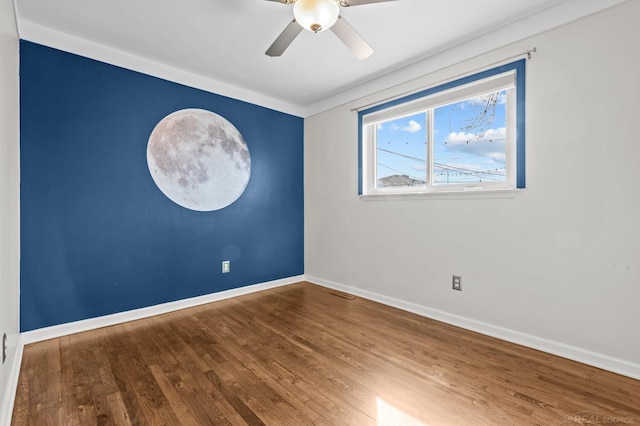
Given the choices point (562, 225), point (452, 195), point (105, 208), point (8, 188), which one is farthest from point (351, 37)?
point (105, 208)

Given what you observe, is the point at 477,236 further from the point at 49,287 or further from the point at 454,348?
the point at 49,287

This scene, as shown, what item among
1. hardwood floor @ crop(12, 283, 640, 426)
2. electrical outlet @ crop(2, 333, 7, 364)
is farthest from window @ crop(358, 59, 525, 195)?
electrical outlet @ crop(2, 333, 7, 364)

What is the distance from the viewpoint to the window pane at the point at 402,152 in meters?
2.94

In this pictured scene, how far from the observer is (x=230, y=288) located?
3.35 m

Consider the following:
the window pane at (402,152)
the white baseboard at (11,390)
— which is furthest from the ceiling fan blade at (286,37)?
the white baseboard at (11,390)

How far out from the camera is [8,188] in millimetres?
1710

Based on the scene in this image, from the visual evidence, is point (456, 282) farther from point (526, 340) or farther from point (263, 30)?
point (263, 30)

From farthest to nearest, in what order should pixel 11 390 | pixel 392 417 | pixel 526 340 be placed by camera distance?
1. pixel 526 340
2. pixel 11 390
3. pixel 392 417

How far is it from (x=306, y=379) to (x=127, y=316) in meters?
1.88

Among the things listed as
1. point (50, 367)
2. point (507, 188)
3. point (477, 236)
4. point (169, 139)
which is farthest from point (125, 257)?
point (507, 188)

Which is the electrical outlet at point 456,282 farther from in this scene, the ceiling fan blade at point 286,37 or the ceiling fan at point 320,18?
the ceiling fan blade at point 286,37

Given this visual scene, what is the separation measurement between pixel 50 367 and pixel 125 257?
0.98 meters

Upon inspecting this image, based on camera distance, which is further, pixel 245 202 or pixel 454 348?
pixel 245 202

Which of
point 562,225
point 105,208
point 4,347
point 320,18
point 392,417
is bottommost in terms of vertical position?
point 392,417
